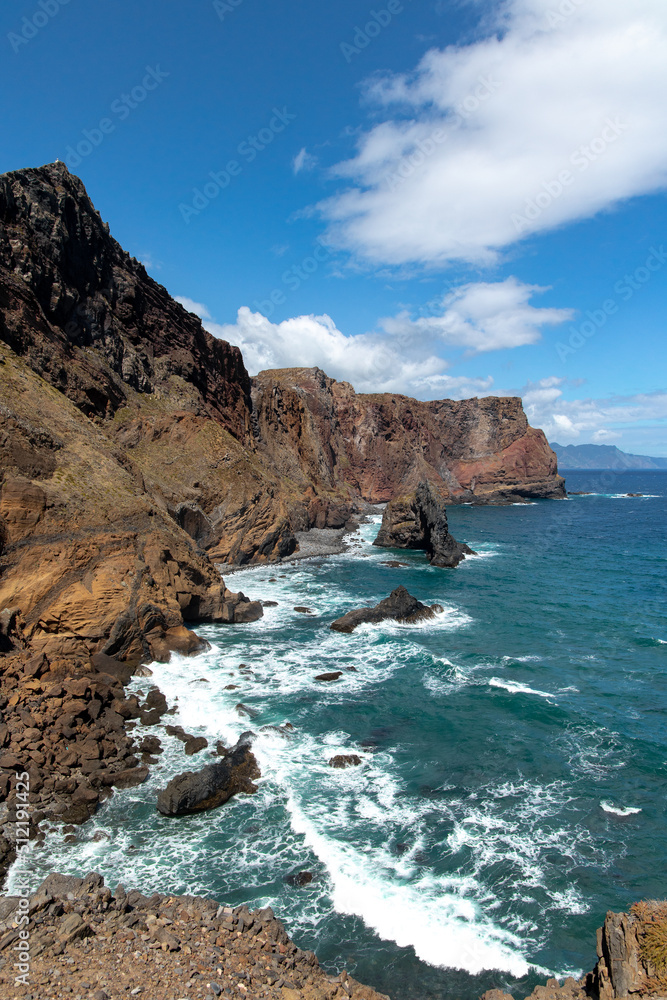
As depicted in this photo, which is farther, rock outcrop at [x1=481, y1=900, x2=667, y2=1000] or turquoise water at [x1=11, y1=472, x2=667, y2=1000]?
→ turquoise water at [x1=11, y1=472, x2=667, y2=1000]

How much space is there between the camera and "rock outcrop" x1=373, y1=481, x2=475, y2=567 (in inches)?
2381

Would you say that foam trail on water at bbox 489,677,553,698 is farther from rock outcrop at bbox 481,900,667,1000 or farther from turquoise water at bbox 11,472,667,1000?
rock outcrop at bbox 481,900,667,1000

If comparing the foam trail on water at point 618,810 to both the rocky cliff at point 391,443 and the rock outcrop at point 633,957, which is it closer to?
the rock outcrop at point 633,957

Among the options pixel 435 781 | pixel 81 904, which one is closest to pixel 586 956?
pixel 435 781

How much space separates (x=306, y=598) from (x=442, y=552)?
68.7 ft

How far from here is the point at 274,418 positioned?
8356 cm

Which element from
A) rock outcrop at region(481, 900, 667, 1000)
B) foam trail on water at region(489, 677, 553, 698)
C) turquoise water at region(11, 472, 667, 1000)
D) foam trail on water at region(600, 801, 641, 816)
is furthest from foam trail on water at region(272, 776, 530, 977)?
foam trail on water at region(489, 677, 553, 698)

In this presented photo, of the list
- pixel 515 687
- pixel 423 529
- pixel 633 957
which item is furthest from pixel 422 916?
pixel 423 529

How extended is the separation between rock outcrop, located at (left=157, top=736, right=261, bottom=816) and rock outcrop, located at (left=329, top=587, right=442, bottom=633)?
17241mm

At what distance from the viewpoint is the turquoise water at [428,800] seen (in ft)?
45.6

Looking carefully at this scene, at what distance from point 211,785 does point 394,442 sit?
11300 centimetres

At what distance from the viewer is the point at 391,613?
39.1 metres

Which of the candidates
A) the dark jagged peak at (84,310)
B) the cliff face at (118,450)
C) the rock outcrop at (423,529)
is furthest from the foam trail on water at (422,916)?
the rock outcrop at (423,529)

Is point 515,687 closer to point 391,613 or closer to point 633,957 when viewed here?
point 391,613
